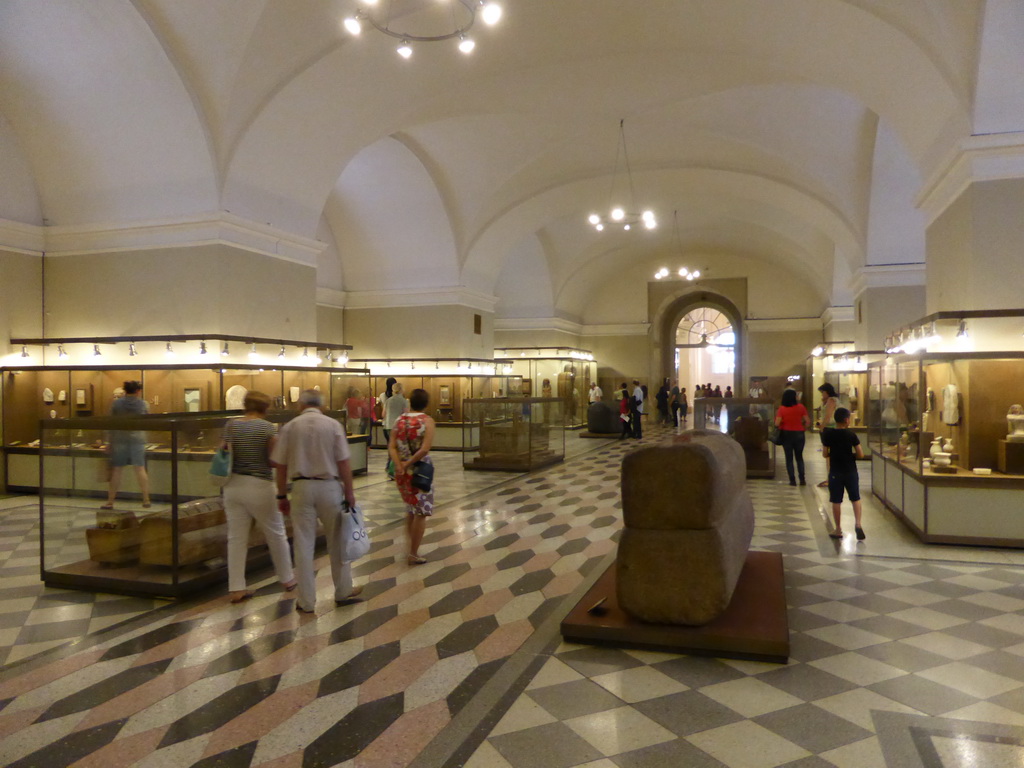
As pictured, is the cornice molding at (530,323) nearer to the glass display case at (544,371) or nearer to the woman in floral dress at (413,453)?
the glass display case at (544,371)

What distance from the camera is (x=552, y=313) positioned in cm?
2442

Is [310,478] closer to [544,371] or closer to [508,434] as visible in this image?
[508,434]

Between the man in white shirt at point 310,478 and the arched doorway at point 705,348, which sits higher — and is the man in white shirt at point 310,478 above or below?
below

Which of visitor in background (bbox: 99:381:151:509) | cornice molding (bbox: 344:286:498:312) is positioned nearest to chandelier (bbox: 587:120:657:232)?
cornice molding (bbox: 344:286:498:312)

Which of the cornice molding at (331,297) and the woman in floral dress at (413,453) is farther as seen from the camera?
the cornice molding at (331,297)

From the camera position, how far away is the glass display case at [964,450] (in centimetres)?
676

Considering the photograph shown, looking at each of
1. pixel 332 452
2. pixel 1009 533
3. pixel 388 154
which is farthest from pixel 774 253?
pixel 332 452

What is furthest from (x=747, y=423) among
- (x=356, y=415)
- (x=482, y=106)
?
(x=482, y=106)

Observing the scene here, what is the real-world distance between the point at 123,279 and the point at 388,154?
19.9 ft

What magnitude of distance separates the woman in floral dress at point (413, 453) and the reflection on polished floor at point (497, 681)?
496mm

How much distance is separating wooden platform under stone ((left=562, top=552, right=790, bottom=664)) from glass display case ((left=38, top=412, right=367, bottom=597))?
127 inches

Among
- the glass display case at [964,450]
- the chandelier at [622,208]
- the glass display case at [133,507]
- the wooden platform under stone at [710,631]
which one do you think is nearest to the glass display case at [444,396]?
the chandelier at [622,208]

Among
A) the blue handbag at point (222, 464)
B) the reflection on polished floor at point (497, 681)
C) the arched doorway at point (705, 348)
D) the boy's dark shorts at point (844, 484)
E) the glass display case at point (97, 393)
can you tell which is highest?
the arched doorway at point (705, 348)

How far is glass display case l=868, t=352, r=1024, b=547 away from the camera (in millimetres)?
6758
